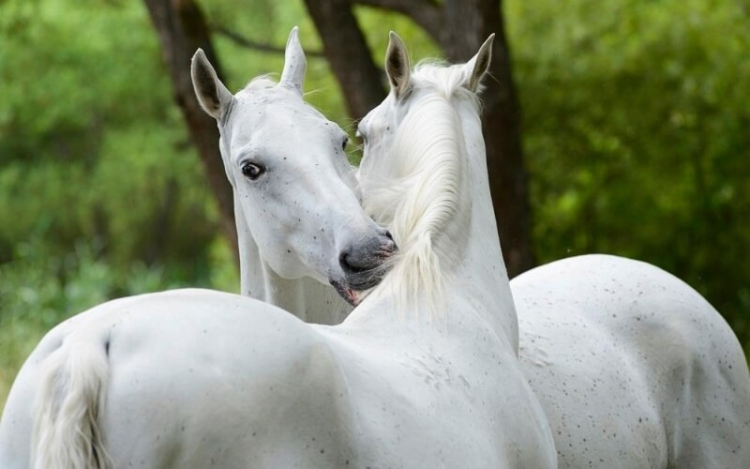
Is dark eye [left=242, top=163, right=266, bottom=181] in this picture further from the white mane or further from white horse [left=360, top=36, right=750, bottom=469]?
white horse [left=360, top=36, right=750, bottom=469]

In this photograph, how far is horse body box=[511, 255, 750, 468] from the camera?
433 cm

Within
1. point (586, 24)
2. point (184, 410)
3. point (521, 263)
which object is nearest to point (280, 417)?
point (184, 410)

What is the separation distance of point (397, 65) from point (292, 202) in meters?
0.64

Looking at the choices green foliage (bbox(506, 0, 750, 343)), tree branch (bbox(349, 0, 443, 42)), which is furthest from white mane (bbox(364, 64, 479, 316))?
green foliage (bbox(506, 0, 750, 343))

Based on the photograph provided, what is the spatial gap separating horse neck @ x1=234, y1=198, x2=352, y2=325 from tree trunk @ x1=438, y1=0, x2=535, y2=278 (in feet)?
14.2

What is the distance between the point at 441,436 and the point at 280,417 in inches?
19.7

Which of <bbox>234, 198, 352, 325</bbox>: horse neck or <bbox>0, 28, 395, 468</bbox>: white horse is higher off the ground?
<bbox>0, 28, 395, 468</bbox>: white horse

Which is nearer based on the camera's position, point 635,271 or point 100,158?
point 635,271

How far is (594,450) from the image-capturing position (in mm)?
4125

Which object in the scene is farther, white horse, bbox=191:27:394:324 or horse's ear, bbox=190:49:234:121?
horse's ear, bbox=190:49:234:121

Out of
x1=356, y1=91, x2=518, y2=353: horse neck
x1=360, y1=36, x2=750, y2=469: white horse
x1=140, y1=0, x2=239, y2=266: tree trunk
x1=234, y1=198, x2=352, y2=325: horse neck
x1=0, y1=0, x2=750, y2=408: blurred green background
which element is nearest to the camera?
x1=356, y1=91, x2=518, y2=353: horse neck

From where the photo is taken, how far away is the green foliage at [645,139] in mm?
11922

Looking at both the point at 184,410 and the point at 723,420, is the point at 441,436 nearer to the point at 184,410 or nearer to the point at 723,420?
the point at 184,410

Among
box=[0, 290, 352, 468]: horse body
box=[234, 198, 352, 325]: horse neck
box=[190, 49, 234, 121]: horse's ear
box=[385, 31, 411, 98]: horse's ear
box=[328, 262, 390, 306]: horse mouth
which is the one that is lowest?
box=[234, 198, 352, 325]: horse neck
